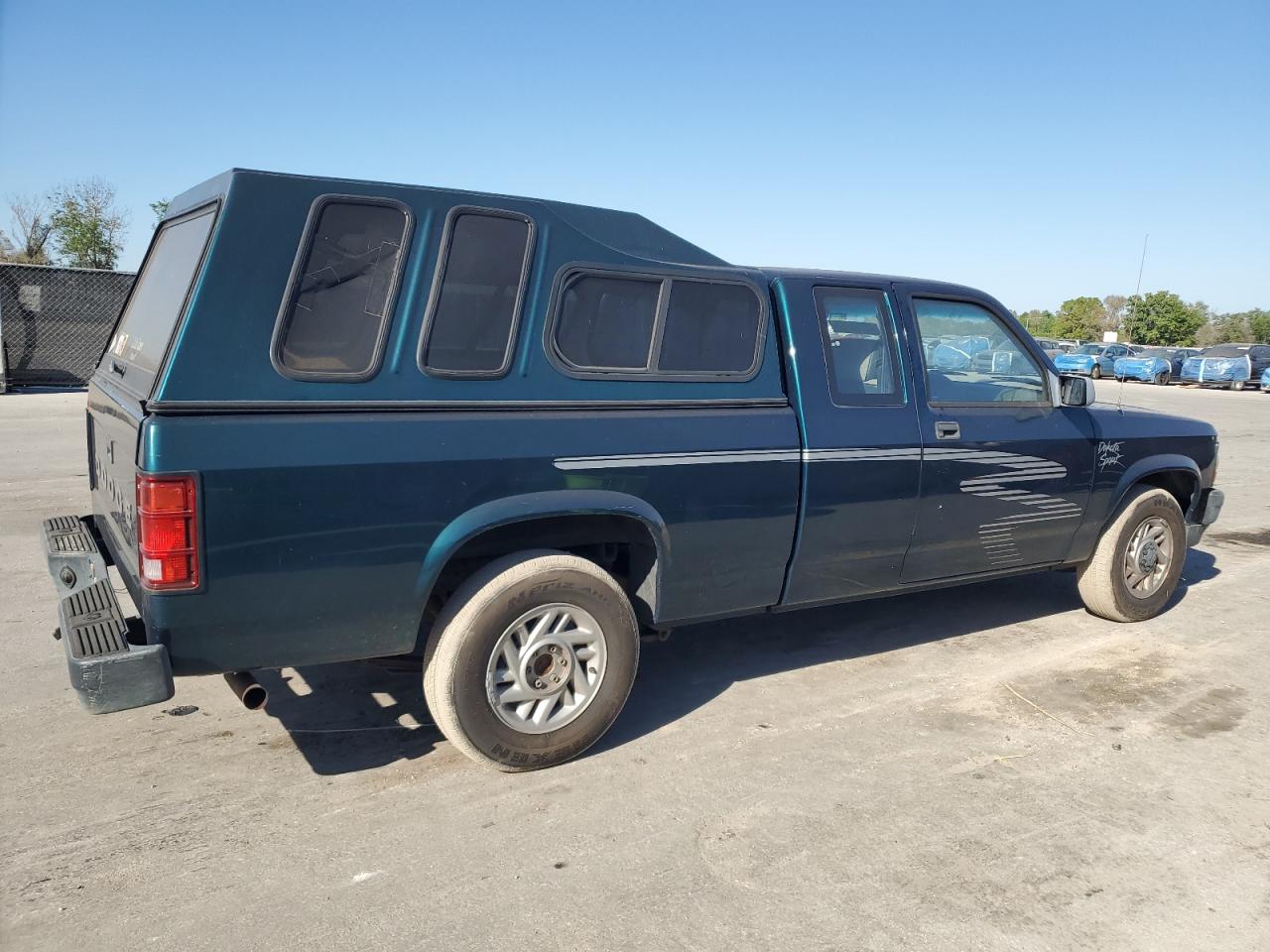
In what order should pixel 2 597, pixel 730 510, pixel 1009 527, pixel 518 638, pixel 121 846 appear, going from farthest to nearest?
1. pixel 2 597
2. pixel 1009 527
3. pixel 730 510
4. pixel 518 638
5. pixel 121 846

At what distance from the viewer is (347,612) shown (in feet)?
10.9

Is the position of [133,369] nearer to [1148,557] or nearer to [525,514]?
[525,514]

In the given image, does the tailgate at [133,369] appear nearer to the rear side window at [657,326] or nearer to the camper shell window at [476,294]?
the camper shell window at [476,294]

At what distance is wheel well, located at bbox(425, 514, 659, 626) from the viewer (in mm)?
3654

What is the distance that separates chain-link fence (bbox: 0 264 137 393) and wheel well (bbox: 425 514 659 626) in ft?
48.9

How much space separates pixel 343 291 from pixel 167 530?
1.00 metres

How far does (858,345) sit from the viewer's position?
4.58 metres

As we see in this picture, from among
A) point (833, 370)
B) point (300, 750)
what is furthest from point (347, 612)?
point (833, 370)

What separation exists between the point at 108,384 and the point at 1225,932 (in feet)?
14.8

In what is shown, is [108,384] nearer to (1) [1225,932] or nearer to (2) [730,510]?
(2) [730,510]

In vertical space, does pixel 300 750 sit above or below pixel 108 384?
below

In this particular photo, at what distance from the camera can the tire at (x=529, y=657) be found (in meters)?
3.51

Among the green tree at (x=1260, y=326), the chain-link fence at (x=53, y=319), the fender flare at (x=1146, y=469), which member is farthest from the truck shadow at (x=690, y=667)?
the green tree at (x=1260, y=326)

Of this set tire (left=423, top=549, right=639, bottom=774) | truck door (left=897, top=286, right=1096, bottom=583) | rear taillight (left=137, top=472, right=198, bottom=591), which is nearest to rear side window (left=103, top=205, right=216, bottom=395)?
rear taillight (left=137, top=472, right=198, bottom=591)
